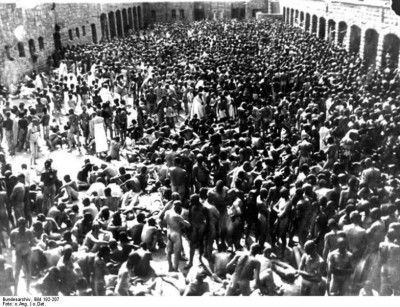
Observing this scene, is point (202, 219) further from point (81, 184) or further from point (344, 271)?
point (81, 184)

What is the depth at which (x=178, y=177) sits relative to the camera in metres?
10.5

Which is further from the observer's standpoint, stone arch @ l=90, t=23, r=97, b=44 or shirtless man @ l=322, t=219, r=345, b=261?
stone arch @ l=90, t=23, r=97, b=44

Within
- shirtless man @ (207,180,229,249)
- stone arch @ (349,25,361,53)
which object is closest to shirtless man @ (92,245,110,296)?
shirtless man @ (207,180,229,249)

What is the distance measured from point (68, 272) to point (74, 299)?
1.09 meters

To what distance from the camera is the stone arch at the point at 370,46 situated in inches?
1031

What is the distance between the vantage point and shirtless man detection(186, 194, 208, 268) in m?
8.76

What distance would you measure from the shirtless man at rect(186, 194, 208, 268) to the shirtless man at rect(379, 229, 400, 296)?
3136 millimetres

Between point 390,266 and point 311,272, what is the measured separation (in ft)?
3.95

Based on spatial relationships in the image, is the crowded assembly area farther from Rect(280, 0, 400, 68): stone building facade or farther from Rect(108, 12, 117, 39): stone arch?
Rect(108, 12, 117, 39): stone arch

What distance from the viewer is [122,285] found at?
6977mm

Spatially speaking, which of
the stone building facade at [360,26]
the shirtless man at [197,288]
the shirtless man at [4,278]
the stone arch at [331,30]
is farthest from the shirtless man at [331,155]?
the stone arch at [331,30]

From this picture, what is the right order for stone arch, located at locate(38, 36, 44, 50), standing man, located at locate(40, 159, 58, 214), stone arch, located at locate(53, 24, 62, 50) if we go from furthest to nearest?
stone arch, located at locate(53, 24, 62, 50), stone arch, located at locate(38, 36, 44, 50), standing man, located at locate(40, 159, 58, 214)

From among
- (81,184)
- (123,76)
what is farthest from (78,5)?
(81,184)

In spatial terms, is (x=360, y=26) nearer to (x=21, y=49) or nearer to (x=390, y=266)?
(x=21, y=49)
